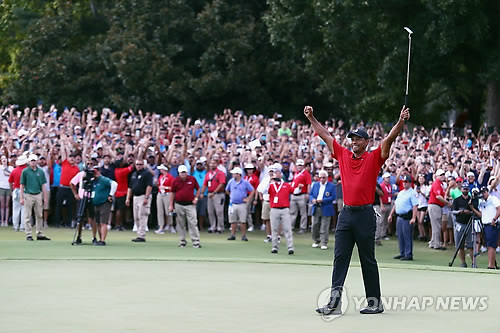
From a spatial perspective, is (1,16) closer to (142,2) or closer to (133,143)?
(142,2)

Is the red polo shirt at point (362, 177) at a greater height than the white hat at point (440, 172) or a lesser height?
lesser

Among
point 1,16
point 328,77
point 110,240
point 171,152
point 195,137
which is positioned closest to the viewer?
point 110,240

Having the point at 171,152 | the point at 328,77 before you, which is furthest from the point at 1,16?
the point at 171,152

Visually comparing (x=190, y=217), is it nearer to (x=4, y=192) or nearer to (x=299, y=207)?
(x=299, y=207)

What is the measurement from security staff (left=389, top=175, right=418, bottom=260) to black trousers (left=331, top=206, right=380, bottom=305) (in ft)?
38.2

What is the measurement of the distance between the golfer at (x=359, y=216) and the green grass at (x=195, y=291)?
1.08 feet

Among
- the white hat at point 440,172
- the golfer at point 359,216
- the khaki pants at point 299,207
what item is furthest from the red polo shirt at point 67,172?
the golfer at point 359,216

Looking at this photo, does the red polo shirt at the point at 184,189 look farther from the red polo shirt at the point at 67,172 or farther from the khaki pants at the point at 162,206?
the red polo shirt at the point at 67,172

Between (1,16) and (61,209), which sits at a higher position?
(1,16)

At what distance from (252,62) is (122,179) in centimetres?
1775

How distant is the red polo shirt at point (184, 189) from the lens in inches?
933

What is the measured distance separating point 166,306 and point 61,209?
17340mm

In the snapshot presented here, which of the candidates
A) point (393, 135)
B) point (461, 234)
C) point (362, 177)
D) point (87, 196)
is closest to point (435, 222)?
point (461, 234)

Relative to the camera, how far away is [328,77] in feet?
142
